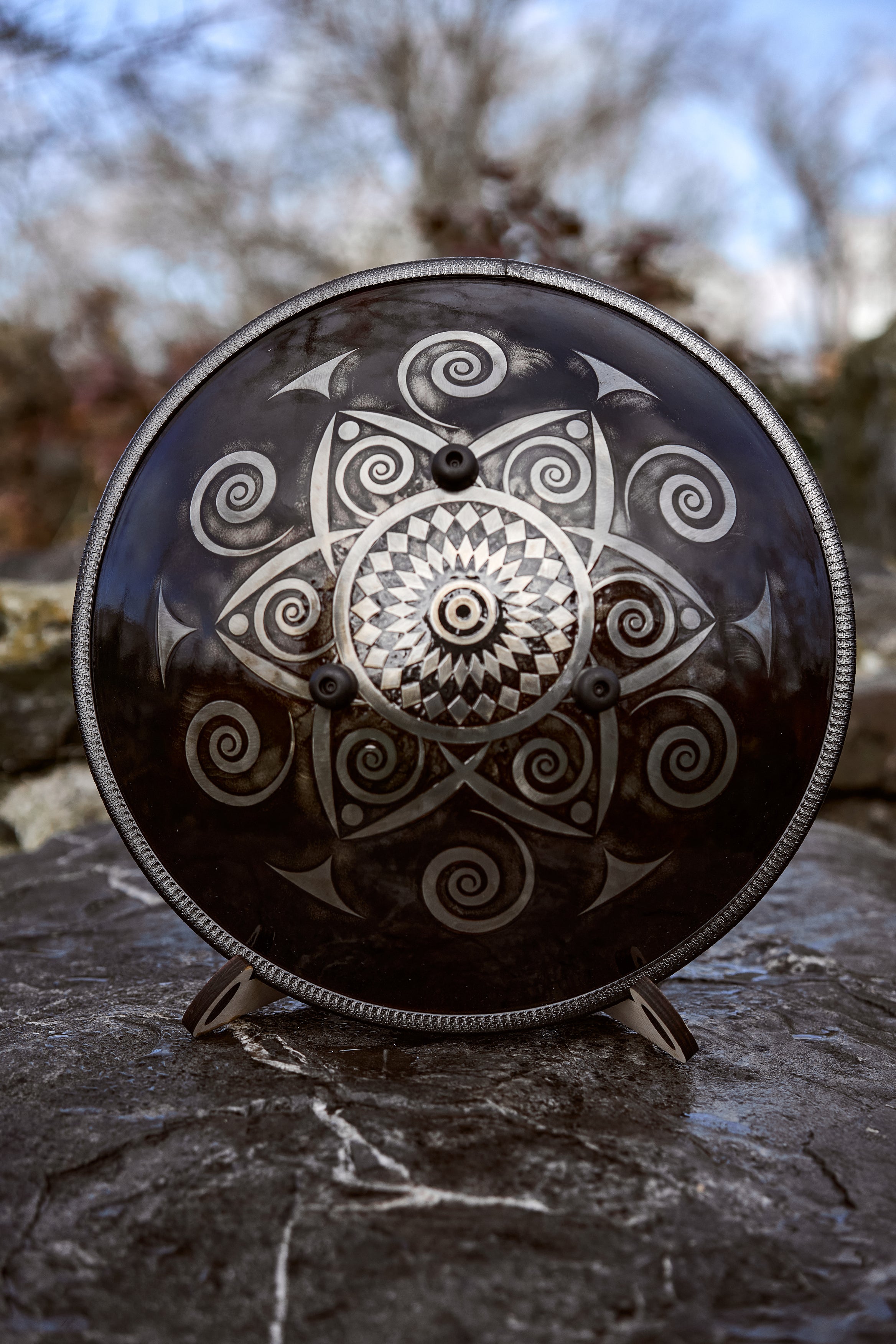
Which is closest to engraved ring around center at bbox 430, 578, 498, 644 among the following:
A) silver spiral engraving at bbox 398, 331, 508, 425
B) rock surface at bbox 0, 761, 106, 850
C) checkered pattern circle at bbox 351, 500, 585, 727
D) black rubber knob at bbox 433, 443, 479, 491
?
checkered pattern circle at bbox 351, 500, 585, 727

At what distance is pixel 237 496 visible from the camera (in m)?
1.45

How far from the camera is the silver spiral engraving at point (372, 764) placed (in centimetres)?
139

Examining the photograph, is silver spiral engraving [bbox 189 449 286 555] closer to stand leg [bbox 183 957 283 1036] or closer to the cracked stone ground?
stand leg [bbox 183 957 283 1036]

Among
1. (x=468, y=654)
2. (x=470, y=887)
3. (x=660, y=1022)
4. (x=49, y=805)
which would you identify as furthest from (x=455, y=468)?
(x=49, y=805)

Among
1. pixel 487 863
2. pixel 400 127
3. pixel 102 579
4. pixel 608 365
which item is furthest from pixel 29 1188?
pixel 400 127

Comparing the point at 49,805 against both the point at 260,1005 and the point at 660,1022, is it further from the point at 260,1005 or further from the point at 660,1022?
the point at 660,1022

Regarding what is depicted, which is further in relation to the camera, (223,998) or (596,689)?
(223,998)

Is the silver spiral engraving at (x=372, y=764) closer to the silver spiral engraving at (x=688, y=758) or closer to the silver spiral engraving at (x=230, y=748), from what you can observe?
Answer: the silver spiral engraving at (x=230, y=748)

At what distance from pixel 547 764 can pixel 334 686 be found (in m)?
0.28

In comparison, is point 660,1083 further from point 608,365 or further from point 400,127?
point 400,127

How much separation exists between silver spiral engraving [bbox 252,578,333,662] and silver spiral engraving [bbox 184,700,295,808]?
87mm

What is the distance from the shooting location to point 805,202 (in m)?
10.8

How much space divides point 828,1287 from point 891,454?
456cm

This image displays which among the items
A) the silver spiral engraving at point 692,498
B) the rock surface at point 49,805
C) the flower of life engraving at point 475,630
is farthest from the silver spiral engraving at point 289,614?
the rock surface at point 49,805
